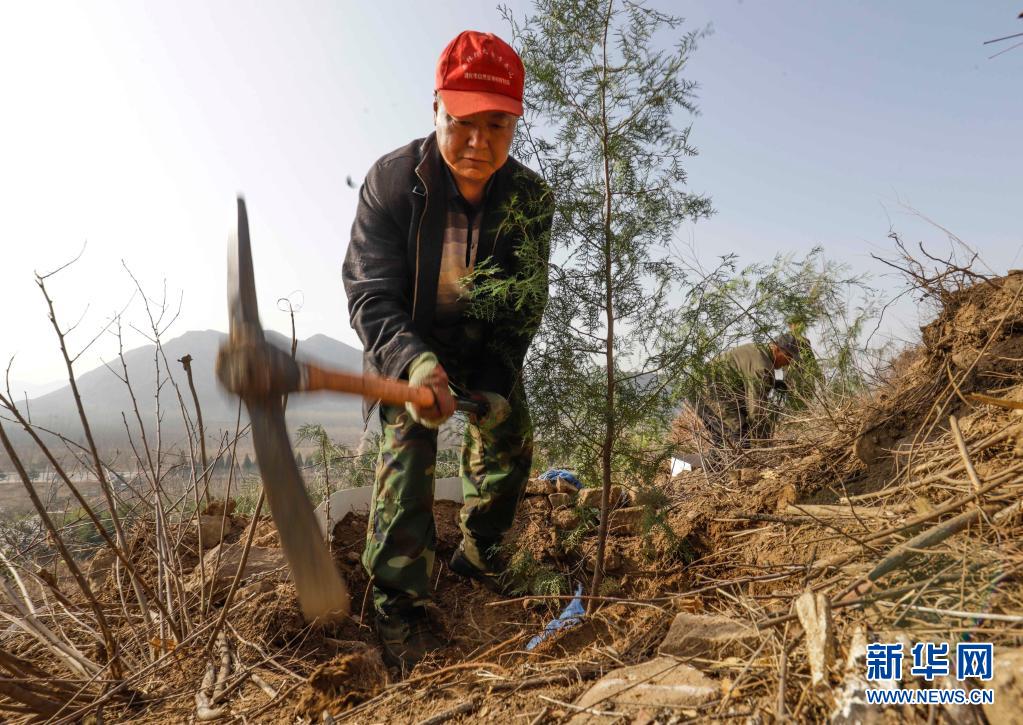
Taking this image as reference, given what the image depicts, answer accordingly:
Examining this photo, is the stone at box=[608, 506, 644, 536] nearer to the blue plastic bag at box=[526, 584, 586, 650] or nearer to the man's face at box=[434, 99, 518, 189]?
the blue plastic bag at box=[526, 584, 586, 650]

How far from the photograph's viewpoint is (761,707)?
158cm

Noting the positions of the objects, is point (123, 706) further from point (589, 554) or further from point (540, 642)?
point (589, 554)

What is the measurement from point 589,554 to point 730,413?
3.08m

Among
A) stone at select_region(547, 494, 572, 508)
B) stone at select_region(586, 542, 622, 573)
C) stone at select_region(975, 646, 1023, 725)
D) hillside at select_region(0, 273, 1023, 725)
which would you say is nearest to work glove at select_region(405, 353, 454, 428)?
hillside at select_region(0, 273, 1023, 725)

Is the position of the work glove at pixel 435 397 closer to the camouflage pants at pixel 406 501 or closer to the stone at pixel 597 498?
the camouflage pants at pixel 406 501

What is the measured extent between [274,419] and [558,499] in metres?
3.32

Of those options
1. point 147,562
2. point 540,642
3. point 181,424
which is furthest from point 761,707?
point 147,562

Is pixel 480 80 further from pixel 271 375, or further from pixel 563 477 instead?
pixel 563 477

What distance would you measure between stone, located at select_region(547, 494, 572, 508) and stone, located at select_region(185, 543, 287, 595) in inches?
82.1

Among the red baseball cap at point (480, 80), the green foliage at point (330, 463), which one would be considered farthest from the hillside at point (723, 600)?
the red baseball cap at point (480, 80)

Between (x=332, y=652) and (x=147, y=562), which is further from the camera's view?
(x=147, y=562)

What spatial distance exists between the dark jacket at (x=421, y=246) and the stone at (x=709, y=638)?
164 centimetres

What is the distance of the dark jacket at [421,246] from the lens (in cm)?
321

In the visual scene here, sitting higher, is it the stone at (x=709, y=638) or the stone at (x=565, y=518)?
the stone at (x=709, y=638)
